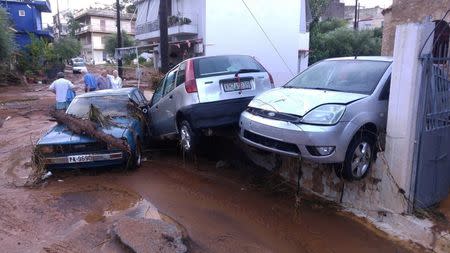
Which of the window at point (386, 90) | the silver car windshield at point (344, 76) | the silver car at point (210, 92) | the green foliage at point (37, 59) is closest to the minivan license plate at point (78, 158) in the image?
the silver car at point (210, 92)

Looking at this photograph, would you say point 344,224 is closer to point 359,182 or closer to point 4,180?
point 359,182

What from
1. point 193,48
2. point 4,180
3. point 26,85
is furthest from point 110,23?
point 4,180

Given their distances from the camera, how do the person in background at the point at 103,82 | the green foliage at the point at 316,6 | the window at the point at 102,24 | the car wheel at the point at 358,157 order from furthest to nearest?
1. the window at the point at 102,24
2. the green foliage at the point at 316,6
3. the person in background at the point at 103,82
4. the car wheel at the point at 358,157

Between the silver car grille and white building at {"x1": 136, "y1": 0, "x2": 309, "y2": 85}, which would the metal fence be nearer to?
the silver car grille

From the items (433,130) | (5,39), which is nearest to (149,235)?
(433,130)

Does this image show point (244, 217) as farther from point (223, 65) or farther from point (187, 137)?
point (223, 65)

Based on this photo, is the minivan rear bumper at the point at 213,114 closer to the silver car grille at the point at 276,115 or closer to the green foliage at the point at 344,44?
the silver car grille at the point at 276,115

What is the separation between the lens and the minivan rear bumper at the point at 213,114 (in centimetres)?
650

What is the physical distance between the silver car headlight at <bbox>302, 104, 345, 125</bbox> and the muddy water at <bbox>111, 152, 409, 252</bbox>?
1.33 m

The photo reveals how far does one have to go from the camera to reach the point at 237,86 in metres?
6.74

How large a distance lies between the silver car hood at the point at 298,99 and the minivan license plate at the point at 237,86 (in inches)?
34.3

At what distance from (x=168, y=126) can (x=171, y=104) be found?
0.52m

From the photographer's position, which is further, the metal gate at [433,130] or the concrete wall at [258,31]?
the concrete wall at [258,31]

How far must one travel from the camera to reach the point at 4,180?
7.41 meters
